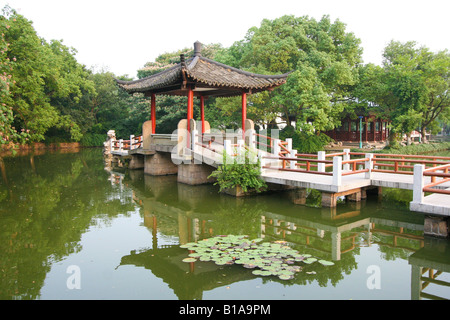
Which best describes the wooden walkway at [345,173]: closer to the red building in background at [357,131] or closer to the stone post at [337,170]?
the stone post at [337,170]

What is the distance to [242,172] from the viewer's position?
965 cm

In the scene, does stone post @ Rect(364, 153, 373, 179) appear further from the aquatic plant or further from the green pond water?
the aquatic plant

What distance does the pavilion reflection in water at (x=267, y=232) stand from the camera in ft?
15.7

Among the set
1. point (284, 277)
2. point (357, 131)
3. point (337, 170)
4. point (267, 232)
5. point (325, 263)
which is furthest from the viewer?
point (357, 131)

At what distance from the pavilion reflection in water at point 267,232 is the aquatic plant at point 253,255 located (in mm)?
161

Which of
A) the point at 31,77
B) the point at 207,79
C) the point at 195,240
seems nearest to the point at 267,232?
the point at 195,240

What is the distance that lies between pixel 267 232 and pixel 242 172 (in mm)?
3028

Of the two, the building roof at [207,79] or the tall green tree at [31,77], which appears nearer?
the building roof at [207,79]

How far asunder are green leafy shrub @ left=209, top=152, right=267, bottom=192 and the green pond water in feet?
1.32

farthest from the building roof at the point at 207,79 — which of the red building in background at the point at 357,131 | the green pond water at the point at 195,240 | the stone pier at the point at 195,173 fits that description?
the red building in background at the point at 357,131

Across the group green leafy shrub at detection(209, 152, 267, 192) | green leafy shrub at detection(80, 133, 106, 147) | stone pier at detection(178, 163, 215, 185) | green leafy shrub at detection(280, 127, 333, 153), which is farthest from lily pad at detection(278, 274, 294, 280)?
green leafy shrub at detection(80, 133, 106, 147)

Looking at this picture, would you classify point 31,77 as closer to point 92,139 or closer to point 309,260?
point 92,139

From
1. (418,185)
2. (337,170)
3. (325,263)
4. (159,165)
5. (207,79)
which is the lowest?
(325,263)
